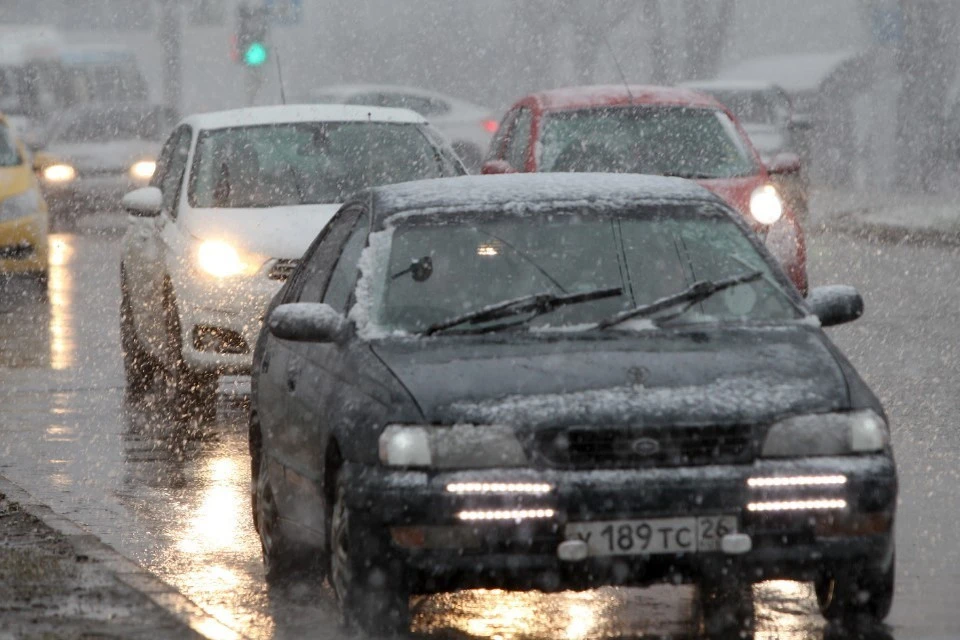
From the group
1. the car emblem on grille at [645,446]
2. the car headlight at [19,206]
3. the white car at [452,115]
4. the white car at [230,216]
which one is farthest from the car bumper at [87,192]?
the car emblem on grille at [645,446]

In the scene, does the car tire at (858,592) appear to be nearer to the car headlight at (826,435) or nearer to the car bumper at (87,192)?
the car headlight at (826,435)

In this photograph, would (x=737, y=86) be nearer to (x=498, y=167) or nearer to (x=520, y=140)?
(x=520, y=140)

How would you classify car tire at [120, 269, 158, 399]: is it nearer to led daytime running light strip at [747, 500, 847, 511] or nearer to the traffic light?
led daytime running light strip at [747, 500, 847, 511]

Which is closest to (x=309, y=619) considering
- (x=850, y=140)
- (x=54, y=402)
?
(x=54, y=402)

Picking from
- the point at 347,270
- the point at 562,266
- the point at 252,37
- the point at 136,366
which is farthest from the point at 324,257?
the point at 252,37

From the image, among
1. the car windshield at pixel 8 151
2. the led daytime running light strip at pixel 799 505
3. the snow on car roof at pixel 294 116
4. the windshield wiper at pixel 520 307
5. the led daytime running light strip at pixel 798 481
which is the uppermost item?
the windshield wiper at pixel 520 307

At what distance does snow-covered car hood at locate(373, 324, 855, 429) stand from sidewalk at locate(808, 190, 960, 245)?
1726cm

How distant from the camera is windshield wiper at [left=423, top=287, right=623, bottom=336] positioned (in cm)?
689

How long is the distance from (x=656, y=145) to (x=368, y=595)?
9.08 meters

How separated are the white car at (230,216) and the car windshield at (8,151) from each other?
6185 mm

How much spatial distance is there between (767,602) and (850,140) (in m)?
34.0

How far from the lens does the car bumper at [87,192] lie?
29203 mm

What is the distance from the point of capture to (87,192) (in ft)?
96.4

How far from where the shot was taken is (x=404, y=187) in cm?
794
